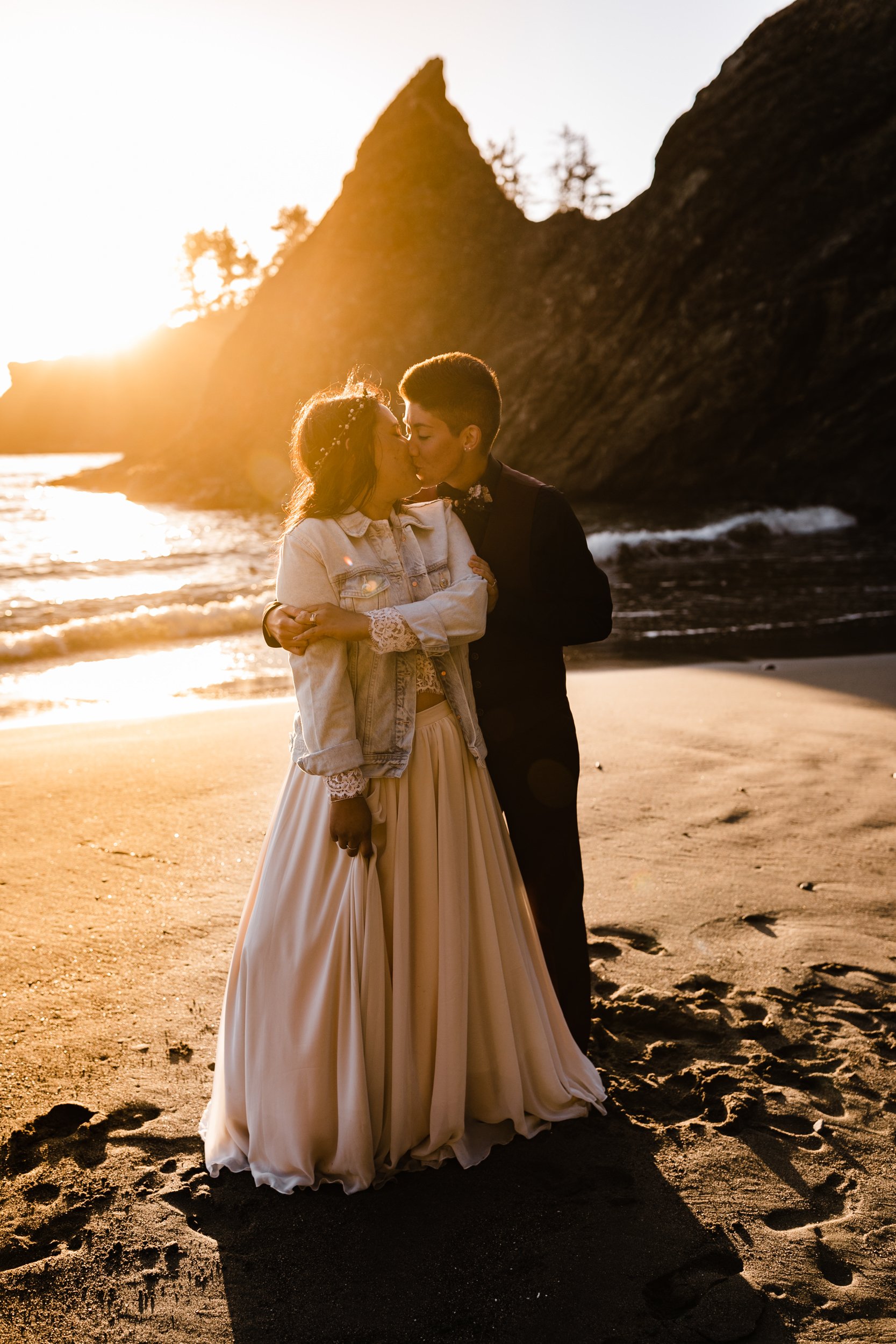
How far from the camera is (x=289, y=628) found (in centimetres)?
213

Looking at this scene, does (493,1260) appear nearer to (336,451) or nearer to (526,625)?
(526,625)

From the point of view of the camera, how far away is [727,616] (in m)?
11.0

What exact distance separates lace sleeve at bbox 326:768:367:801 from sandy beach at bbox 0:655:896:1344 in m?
1.03

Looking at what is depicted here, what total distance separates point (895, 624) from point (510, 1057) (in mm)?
8825

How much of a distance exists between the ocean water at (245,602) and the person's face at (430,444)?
2.98 meters

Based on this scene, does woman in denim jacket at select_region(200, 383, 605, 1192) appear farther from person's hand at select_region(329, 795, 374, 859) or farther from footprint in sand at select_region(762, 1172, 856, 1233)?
footprint in sand at select_region(762, 1172, 856, 1233)

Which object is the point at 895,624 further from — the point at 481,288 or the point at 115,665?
the point at 481,288

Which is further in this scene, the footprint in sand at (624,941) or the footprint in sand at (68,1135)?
the footprint in sand at (624,941)

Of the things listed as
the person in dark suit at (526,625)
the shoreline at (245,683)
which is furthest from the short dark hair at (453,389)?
the shoreline at (245,683)

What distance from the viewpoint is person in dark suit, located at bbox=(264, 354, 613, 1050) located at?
2473mm

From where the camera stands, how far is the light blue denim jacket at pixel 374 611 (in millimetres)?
2152

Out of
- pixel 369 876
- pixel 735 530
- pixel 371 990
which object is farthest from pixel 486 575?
pixel 735 530

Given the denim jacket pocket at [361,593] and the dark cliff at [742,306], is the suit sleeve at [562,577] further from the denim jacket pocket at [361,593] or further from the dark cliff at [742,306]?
the dark cliff at [742,306]

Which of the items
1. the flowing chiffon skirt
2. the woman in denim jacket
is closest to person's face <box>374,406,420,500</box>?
the woman in denim jacket
